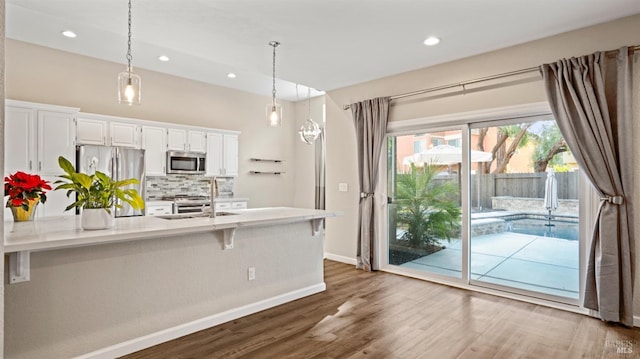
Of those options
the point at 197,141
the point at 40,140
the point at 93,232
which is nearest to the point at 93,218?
the point at 93,232

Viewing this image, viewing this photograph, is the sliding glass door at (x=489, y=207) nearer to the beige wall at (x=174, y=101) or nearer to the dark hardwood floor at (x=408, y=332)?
the dark hardwood floor at (x=408, y=332)

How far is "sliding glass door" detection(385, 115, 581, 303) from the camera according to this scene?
3621 mm

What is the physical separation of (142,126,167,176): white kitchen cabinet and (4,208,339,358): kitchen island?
2.87 m

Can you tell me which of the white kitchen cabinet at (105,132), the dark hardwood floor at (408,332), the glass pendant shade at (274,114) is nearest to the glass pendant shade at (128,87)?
the glass pendant shade at (274,114)

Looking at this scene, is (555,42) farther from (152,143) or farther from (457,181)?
(152,143)

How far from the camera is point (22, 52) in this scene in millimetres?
4758

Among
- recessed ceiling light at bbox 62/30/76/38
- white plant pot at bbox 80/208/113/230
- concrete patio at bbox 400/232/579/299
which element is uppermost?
recessed ceiling light at bbox 62/30/76/38

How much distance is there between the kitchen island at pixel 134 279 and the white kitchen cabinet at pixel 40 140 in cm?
212

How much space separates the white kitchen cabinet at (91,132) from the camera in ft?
16.4

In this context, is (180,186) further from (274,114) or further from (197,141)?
(274,114)

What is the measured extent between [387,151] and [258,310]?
9.10ft

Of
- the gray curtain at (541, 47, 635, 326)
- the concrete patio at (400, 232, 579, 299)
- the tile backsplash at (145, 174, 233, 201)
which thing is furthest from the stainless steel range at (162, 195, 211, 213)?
the gray curtain at (541, 47, 635, 326)

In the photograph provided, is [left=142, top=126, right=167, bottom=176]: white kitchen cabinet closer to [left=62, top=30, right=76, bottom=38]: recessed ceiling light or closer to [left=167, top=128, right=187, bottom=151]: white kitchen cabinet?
[left=167, top=128, right=187, bottom=151]: white kitchen cabinet

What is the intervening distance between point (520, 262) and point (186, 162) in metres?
5.18
